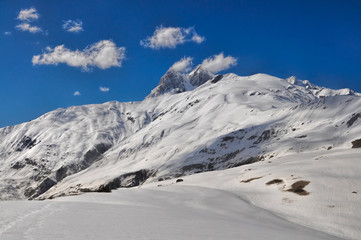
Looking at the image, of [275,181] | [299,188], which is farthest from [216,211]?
[275,181]

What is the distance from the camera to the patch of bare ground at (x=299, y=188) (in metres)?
41.2

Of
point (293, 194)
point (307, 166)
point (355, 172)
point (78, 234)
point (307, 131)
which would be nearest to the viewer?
point (78, 234)

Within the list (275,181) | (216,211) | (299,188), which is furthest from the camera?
(275,181)

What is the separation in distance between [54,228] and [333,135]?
167 metres

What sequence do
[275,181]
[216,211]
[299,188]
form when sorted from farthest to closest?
1. [275,181]
2. [299,188]
3. [216,211]

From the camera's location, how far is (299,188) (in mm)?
42969

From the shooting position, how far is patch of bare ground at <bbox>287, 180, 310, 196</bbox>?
41247mm

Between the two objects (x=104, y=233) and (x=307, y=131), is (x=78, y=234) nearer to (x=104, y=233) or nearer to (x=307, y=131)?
(x=104, y=233)

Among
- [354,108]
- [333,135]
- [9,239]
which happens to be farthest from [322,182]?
[354,108]

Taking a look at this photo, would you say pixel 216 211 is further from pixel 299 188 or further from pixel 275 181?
pixel 275 181

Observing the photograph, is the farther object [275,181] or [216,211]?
[275,181]

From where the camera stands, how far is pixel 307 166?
55.2m

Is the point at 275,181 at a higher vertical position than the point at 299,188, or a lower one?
higher

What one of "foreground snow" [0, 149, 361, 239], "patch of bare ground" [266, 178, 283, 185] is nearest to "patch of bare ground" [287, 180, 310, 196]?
"foreground snow" [0, 149, 361, 239]
